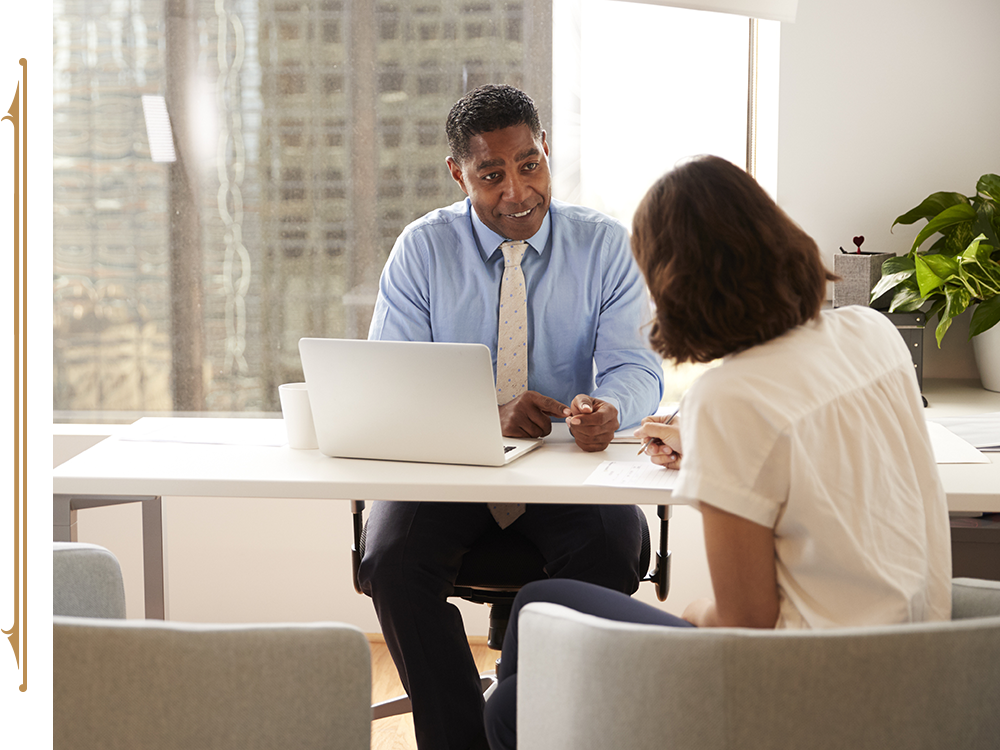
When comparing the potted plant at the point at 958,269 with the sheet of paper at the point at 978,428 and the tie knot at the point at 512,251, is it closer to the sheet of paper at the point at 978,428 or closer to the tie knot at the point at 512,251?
the sheet of paper at the point at 978,428

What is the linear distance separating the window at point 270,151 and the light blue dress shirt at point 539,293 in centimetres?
86

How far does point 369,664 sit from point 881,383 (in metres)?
0.68

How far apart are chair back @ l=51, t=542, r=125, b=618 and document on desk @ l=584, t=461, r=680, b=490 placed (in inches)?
28.2

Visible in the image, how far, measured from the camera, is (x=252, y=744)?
35.7 inches

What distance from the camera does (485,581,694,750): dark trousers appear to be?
4.15 feet

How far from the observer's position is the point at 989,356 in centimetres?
262

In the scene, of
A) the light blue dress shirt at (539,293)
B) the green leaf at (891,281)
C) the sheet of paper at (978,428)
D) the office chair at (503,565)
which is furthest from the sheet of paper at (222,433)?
the green leaf at (891,281)

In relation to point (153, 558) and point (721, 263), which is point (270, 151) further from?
point (721, 263)

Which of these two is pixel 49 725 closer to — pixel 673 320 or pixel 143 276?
pixel 673 320

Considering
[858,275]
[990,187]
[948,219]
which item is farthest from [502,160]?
[990,187]

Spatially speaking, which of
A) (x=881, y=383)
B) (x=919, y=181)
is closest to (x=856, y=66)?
(x=919, y=181)

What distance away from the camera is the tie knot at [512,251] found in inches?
84.5

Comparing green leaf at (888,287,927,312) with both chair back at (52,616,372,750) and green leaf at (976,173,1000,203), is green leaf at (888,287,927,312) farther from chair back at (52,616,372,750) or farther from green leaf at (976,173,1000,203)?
chair back at (52,616,372,750)

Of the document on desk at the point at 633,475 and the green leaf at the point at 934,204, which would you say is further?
the green leaf at the point at 934,204
